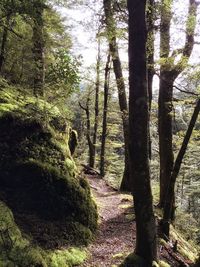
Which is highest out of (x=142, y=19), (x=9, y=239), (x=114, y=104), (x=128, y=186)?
(x=114, y=104)

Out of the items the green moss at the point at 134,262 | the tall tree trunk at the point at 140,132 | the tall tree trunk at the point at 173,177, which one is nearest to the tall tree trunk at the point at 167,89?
the tall tree trunk at the point at 173,177

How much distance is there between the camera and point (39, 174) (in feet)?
23.1

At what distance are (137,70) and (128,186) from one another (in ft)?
33.1

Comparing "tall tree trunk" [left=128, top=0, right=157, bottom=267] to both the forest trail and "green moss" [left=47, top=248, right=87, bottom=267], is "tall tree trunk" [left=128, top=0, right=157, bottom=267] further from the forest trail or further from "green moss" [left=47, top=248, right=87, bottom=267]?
"green moss" [left=47, top=248, right=87, bottom=267]

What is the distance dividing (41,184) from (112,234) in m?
2.44

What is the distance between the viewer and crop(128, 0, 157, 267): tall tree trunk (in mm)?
5609

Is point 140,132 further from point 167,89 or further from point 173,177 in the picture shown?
point 167,89

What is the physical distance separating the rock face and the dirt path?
0.36 m

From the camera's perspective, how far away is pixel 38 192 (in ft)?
22.6

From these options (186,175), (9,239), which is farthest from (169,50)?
(186,175)

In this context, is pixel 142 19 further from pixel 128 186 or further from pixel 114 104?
pixel 114 104

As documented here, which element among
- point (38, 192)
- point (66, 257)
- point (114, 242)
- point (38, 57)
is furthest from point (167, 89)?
point (66, 257)

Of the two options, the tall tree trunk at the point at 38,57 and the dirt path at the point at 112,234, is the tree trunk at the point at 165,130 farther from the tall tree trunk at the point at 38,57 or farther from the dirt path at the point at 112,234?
the tall tree trunk at the point at 38,57

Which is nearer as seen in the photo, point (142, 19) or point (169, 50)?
point (142, 19)
